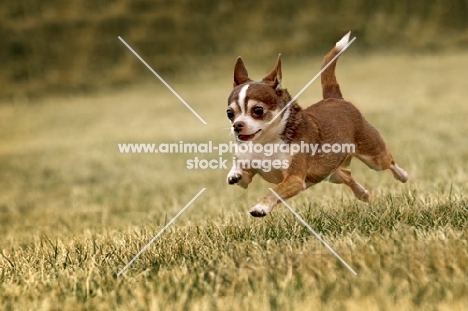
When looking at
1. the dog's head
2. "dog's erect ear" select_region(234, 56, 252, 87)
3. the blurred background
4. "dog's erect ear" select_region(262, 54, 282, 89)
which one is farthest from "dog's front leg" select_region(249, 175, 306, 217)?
the blurred background

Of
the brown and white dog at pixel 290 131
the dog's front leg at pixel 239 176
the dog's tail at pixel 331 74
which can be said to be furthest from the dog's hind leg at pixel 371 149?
the dog's front leg at pixel 239 176

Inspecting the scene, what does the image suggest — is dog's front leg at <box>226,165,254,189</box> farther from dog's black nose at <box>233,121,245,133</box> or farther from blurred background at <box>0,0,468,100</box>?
blurred background at <box>0,0,468,100</box>

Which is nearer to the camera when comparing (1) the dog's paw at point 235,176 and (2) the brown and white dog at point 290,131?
(2) the brown and white dog at point 290,131

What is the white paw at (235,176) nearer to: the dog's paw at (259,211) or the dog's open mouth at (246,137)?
the dog's open mouth at (246,137)

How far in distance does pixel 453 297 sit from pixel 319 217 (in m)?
1.72

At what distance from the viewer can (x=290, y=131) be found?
4996mm

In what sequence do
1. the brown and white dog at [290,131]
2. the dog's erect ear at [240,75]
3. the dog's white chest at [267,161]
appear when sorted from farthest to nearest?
the dog's erect ear at [240,75] < the dog's white chest at [267,161] < the brown and white dog at [290,131]

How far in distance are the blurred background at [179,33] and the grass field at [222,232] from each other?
A: 53.3 feet

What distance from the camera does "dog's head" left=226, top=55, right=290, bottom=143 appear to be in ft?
15.7

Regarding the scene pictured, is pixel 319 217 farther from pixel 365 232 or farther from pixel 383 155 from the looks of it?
pixel 383 155

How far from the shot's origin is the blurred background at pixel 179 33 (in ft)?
112

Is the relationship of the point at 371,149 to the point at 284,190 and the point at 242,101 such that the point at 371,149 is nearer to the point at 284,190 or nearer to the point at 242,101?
the point at 284,190

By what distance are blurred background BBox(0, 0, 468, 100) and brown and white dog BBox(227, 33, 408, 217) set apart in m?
27.8

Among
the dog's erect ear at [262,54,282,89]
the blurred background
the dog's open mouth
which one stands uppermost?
the blurred background
